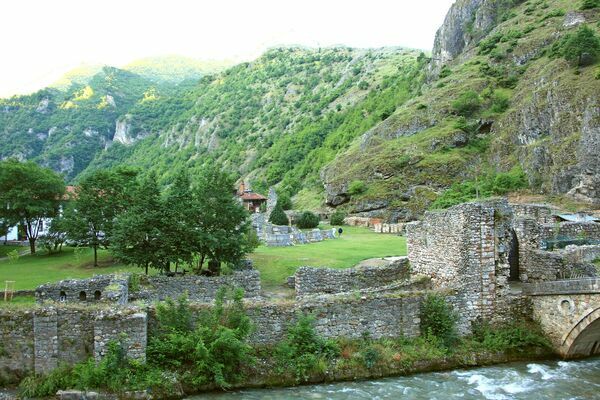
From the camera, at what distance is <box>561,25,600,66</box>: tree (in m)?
70.1

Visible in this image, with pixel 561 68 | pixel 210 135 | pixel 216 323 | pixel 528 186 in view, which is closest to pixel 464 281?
pixel 216 323

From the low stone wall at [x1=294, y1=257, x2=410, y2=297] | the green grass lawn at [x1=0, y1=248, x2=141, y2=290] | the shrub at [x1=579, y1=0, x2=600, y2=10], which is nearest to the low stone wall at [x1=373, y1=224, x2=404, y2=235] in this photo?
the green grass lawn at [x1=0, y1=248, x2=141, y2=290]

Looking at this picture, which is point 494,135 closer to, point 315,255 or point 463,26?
point 315,255

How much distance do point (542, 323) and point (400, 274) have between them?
6.07 meters

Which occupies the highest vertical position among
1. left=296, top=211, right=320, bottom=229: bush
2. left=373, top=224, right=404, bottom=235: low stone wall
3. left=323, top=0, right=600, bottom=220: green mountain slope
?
left=323, top=0, right=600, bottom=220: green mountain slope

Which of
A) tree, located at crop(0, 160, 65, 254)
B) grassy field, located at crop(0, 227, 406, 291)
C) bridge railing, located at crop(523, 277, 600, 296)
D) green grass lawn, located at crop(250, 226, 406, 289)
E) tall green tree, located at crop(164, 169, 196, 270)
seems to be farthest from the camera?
tree, located at crop(0, 160, 65, 254)

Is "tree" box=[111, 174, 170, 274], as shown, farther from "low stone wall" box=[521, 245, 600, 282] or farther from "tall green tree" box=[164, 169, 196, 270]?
"low stone wall" box=[521, 245, 600, 282]

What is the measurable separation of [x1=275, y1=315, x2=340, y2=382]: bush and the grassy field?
7.17 meters

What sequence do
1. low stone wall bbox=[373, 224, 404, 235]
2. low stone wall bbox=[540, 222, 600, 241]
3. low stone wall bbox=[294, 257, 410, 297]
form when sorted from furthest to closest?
low stone wall bbox=[373, 224, 404, 235], low stone wall bbox=[540, 222, 600, 241], low stone wall bbox=[294, 257, 410, 297]

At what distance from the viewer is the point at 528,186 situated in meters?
65.6

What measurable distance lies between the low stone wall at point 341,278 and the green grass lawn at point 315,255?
2636 millimetres

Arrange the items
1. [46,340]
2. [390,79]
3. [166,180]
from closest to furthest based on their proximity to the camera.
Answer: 1. [46,340]
2. [166,180]
3. [390,79]

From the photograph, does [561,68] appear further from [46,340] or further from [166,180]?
[166,180]

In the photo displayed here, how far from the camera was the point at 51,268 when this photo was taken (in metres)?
32.4
